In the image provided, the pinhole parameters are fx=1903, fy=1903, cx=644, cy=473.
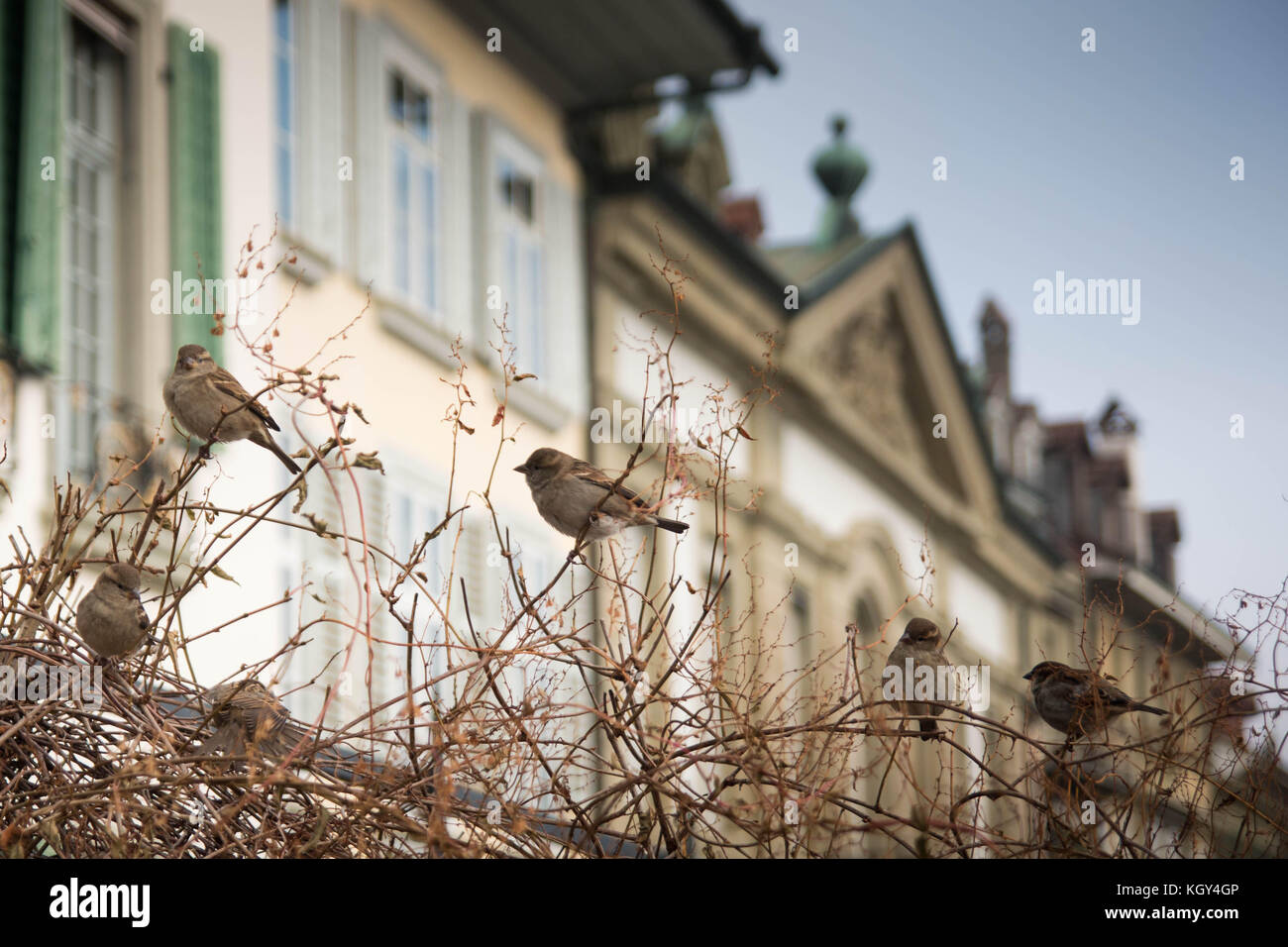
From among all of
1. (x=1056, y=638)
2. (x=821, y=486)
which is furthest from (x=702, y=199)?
(x=1056, y=638)

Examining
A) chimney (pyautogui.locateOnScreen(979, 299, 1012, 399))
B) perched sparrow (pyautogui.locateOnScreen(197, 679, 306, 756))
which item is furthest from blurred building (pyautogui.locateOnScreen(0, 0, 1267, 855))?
chimney (pyautogui.locateOnScreen(979, 299, 1012, 399))

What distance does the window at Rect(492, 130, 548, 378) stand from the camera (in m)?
17.3

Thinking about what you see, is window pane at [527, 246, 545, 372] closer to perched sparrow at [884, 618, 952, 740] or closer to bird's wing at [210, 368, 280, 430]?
bird's wing at [210, 368, 280, 430]

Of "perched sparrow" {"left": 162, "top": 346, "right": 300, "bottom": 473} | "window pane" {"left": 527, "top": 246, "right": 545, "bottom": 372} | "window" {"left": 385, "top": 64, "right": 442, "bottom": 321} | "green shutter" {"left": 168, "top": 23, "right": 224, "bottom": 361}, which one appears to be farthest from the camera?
"window pane" {"left": 527, "top": 246, "right": 545, "bottom": 372}

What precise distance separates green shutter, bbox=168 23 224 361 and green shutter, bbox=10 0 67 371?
1245 mm

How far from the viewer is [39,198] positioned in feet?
35.3

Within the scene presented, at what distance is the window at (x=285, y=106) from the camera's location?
1377cm

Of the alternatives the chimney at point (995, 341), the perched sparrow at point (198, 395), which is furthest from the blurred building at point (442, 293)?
the chimney at point (995, 341)

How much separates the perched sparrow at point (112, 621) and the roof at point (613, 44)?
13.3 metres

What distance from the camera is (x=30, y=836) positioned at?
3871 millimetres

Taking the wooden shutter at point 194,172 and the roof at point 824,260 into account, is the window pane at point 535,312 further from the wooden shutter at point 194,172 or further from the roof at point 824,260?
the roof at point 824,260

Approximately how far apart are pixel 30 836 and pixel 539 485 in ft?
7.84

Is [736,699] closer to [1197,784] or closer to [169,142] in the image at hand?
[1197,784]
